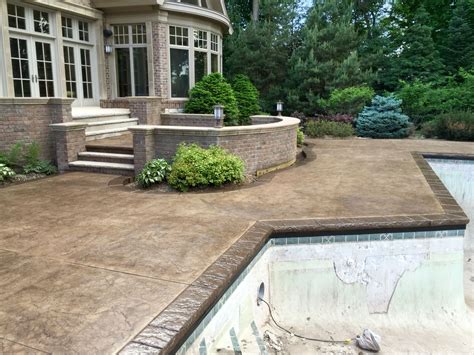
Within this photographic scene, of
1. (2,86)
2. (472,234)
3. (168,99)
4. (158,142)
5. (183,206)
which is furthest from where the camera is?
(168,99)

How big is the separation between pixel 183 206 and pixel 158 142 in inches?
89.5

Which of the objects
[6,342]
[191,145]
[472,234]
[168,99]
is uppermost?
[168,99]

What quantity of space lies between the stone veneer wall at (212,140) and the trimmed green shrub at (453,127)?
8.08 meters

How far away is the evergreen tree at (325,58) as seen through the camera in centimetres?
1717

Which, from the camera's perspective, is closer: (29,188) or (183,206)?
(183,206)

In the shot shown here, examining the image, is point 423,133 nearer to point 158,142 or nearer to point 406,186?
point 406,186

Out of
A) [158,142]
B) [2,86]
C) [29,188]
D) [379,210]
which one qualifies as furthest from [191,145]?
[2,86]

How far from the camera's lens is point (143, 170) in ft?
22.8

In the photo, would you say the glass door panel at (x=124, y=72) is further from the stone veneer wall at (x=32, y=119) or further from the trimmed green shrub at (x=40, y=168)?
the trimmed green shrub at (x=40, y=168)

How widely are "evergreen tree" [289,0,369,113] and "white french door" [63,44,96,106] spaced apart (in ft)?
29.0

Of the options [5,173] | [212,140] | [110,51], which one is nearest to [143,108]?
[110,51]

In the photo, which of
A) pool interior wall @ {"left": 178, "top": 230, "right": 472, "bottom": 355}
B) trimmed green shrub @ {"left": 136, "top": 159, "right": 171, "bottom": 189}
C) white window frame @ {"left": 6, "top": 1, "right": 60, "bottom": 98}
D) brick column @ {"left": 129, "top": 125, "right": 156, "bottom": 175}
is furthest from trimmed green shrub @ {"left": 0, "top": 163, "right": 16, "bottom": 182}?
pool interior wall @ {"left": 178, "top": 230, "right": 472, "bottom": 355}

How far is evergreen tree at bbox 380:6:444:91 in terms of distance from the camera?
60.7 ft

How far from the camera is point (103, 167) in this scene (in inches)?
315
